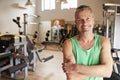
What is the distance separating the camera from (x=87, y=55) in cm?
113

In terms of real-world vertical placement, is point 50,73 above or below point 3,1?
below

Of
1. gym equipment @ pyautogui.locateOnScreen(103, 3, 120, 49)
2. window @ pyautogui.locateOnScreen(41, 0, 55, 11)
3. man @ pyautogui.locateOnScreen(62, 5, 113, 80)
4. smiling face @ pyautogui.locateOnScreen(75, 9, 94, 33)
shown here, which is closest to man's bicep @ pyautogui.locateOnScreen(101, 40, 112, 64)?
man @ pyautogui.locateOnScreen(62, 5, 113, 80)

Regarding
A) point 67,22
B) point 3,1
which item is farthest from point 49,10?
point 3,1

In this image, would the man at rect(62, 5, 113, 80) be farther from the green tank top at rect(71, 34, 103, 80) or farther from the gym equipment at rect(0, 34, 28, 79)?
the gym equipment at rect(0, 34, 28, 79)

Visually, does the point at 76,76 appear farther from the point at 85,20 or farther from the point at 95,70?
the point at 85,20

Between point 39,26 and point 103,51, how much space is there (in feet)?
36.1

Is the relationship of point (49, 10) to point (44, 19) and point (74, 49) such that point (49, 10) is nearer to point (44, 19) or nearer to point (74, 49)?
point (44, 19)

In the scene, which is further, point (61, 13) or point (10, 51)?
point (61, 13)

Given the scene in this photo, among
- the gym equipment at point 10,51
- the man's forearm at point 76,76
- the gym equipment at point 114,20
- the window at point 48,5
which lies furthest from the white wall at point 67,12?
the man's forearm at point 76,76

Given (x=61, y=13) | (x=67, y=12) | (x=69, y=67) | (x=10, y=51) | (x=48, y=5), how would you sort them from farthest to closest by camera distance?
(x=48, y=5) → (x=61, y=13) → (x=67, y=12) → (x=10, y=51) → (x=69, y=67)

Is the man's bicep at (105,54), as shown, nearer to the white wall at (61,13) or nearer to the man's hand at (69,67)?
the man's hand at (69,67)

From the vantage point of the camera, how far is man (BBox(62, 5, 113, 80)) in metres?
1.11

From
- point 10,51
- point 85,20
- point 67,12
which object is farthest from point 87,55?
point 67,12

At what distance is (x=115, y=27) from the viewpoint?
4250 millimetres
